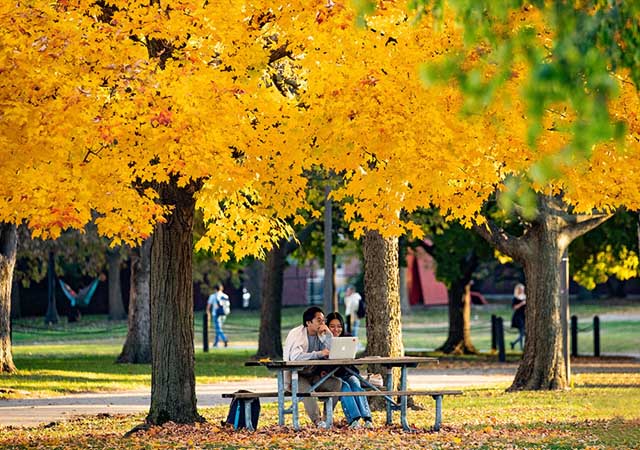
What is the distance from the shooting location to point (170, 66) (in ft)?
46.4

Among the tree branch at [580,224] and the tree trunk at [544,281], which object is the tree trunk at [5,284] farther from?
the tree branch at [580,224]

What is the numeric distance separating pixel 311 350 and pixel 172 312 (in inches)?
67.4

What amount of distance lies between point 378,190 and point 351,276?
59.5 metres

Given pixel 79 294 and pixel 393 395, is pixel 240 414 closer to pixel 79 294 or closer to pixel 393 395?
pixel 393 395

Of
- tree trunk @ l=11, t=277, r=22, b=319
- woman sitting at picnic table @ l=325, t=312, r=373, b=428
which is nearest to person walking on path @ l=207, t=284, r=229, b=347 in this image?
tree trunk @ l=11, t=277, r=22, b=319

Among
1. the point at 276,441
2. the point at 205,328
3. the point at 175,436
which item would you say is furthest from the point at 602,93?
the point at 205,328

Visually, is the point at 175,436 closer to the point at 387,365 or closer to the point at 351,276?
the point at 387,365

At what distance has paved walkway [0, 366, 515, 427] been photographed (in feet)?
66.1

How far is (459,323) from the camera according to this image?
3866 centimetres

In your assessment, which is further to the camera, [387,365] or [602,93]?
[387,365]


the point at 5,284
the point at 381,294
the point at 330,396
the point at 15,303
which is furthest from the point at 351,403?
the point at 15,303

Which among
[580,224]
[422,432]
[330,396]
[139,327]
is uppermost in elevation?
[580,224]

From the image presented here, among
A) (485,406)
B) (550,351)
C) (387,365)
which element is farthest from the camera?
(550,351)

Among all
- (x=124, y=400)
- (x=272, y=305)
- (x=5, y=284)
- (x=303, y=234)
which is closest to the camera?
(x=124, y=400)
